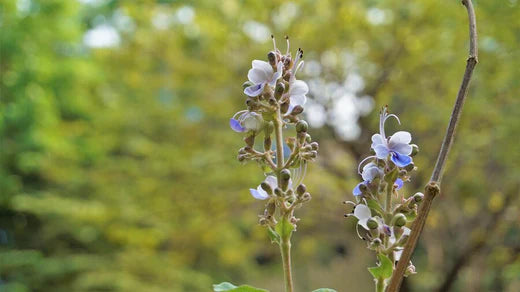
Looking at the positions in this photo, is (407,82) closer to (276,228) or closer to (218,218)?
(218,218)

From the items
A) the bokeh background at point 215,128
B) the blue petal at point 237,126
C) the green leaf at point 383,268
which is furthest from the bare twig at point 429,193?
the bokeh background at point 215,128

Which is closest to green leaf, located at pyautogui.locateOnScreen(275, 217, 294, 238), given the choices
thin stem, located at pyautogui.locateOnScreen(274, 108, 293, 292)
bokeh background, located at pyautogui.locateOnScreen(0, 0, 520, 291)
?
thin stem, located at pyautogui.locateOnScreen(274, 108, 293, 292)

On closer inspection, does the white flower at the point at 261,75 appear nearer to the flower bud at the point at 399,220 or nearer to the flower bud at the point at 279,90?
the flower bud at the point at 279,90

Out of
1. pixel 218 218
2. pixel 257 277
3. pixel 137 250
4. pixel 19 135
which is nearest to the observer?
pixel 218 218

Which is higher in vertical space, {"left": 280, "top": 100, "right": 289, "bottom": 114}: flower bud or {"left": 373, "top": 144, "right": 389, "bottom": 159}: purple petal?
{"left": 280, "top": 100, "right": 289, "bottom": 114}: flower bud

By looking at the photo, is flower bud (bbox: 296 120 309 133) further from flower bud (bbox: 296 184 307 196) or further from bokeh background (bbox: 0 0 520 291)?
bokeh background (bbox: 0 0 520 291)

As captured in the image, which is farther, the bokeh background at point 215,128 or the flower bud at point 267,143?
the bokeh background at point 215,128

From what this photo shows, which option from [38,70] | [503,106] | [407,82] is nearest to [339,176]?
[407,82]

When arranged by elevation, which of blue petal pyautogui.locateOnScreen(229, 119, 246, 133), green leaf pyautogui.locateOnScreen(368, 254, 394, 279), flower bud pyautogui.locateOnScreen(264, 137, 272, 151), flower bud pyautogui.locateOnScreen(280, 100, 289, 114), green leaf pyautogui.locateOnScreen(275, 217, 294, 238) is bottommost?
green leaf pyautogui.locateOnScreen(368, 254, 394, 279)
